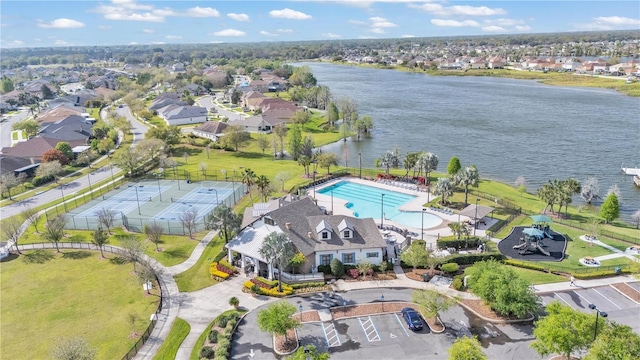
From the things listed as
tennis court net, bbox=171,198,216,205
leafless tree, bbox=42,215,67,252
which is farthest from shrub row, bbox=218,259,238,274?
tennis court net, bbox=171,198,216,205

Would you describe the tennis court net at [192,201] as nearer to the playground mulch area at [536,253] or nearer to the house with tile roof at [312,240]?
the house with tile roof at [312,240]

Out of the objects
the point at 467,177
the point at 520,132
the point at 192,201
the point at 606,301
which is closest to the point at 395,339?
the point at 606,301

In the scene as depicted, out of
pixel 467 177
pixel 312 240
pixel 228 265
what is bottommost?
pixel 228 265

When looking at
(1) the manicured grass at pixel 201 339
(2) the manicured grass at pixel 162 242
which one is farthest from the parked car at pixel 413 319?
(2) the manicured grass at pixel 162 242

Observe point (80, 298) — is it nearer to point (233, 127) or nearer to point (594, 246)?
point (594, 246)

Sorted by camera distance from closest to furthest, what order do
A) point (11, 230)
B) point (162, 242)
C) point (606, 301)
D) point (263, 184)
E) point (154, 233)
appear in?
point (606, 301)
point (154, 233)
point (11, 230)
point (162, 242)
point (263, 184)

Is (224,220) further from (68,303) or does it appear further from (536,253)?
(536,253)
